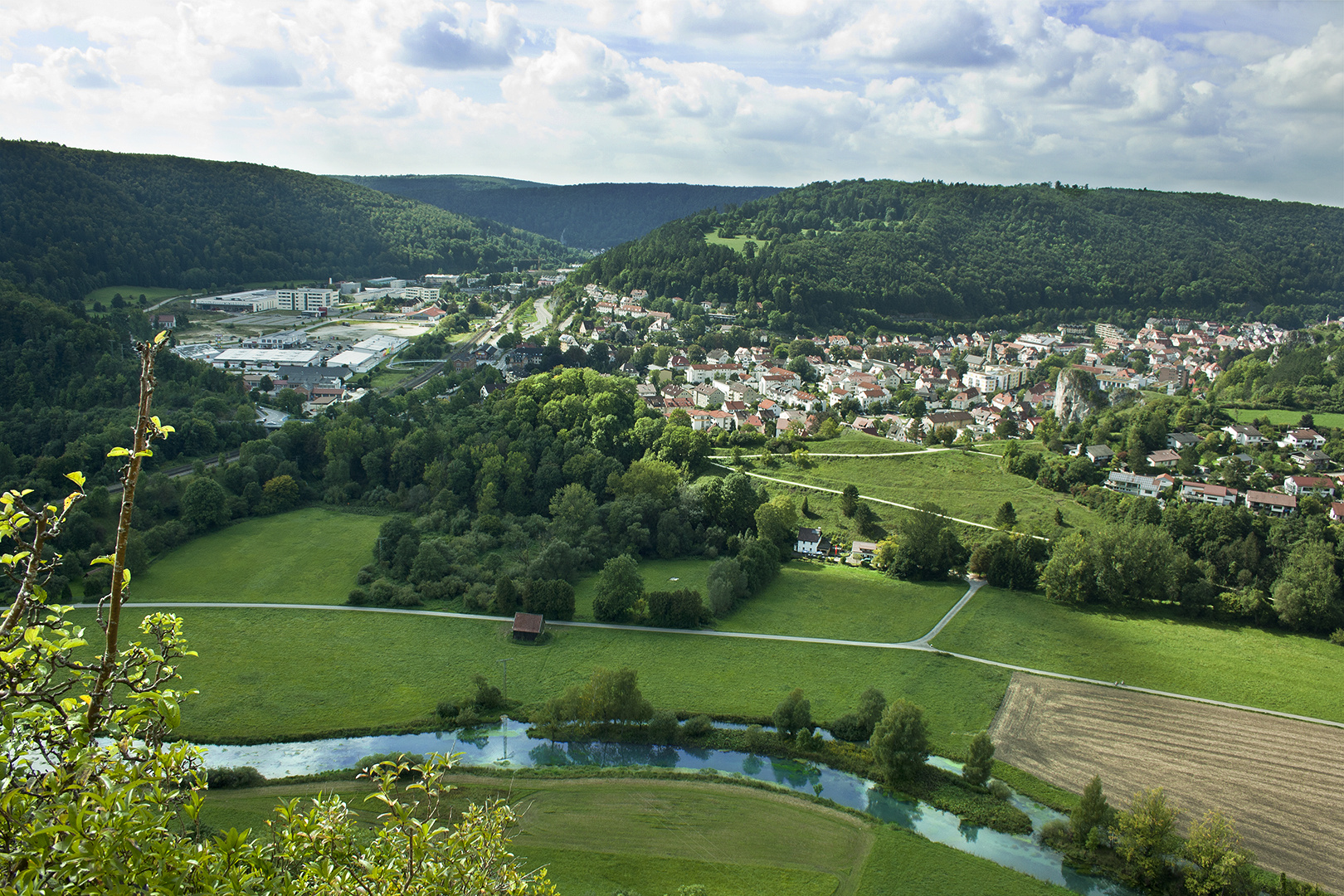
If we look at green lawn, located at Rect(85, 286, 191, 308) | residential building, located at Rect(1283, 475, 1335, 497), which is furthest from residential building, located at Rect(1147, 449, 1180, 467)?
green lawn, located at Rect(85, 286, 191, 308)

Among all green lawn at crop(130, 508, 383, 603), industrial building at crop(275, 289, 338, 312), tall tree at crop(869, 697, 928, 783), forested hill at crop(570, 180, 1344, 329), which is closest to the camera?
tall tree at crop(869, 697, 928, 783)

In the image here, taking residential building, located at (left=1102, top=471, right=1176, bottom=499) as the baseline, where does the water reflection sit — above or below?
below

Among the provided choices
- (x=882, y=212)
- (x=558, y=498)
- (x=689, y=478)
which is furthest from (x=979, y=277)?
(x=558, y=498)

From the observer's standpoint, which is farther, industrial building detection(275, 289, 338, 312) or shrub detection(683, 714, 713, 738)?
industrial building detection(275, 289, 338, 312)

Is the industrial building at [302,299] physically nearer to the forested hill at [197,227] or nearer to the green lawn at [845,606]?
the forested hill at [197,227]

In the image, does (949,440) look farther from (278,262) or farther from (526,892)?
(278,262)

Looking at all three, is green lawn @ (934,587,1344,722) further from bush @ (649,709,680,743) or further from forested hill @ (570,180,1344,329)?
forested hill @ (570,180,1344,329)

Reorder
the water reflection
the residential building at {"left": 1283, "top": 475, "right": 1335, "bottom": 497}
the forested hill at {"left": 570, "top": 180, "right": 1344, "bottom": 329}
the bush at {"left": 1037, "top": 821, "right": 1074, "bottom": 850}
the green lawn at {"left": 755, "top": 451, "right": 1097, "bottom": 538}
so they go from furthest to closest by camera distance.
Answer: the forested hill at {"left": 570, "top": 180, "right": 1344, "bottom": 329} → the green lawn at {"left": 755, "top": 451, "right": 1097, "bottom": 538} → the residential building at {"left": 1283, "top": 475, "right": 1335, "bottom": 497} → the water reflection → the bush at {"left": 1037, "top": 821, "right": 1074, "bottom": 850}
